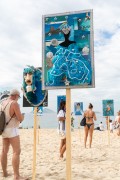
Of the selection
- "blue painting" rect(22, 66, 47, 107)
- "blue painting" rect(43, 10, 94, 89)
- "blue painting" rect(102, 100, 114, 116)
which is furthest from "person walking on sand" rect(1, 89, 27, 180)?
"blue painting" rect(102, 100, 114, 116)

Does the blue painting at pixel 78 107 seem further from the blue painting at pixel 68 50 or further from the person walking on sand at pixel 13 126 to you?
the blue painting at pixel 68 50

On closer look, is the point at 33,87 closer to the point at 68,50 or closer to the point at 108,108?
the point at 68,50

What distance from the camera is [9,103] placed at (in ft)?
19.6

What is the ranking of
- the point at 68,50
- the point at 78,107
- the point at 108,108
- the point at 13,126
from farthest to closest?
the point at 78,107, the point at 108,108, the point at 13,126, the point at 68,50

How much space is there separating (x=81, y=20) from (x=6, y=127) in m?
2.54

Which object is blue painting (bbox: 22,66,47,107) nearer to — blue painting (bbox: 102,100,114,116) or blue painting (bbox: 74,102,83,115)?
blue painting (bbox: 102,100,114,116)

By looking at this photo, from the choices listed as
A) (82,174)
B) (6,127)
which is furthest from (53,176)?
(6,127)

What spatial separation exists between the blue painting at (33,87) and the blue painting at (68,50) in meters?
0.96

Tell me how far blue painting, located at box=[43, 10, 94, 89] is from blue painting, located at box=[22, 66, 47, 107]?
37.6 inches

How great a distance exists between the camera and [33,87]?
5398 mm

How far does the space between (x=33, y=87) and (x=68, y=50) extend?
1.20 metres

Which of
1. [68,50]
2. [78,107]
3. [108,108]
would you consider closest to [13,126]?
[68,50]

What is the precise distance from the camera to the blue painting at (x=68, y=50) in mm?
4336

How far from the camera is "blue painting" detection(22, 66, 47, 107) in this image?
541cm
